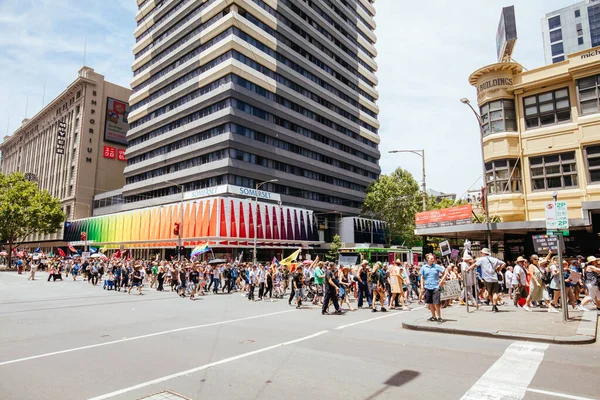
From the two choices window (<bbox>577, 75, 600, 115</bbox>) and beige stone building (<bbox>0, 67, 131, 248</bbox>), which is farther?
beige stone building (<bbox>0, 67, 131, 248</bbox>)

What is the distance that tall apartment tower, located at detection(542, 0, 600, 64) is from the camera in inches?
3223

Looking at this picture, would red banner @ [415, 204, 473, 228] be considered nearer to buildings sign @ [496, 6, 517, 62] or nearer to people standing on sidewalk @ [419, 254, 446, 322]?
people standing on sidewalk @ [419, 254, 446, 322]

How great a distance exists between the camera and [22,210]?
5472 centimetres

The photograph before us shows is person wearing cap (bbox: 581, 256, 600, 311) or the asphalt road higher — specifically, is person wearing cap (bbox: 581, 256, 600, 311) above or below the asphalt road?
above

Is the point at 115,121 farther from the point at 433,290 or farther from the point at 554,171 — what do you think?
the point at 433,290

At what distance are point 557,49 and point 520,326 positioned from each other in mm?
101709

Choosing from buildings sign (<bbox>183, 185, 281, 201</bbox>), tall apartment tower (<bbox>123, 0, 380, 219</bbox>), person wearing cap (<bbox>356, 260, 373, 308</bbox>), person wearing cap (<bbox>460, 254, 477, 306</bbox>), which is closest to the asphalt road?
person wearing cap (<bbox>356, 260, 373, 308</bbox>)

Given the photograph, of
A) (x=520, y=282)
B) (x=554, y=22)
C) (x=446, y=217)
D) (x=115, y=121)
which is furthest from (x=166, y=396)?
(x=554, y=22)

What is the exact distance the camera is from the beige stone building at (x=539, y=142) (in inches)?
776

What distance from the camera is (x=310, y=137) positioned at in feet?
208

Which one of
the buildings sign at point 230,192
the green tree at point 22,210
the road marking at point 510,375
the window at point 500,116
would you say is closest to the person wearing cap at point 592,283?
the road marking at point 510,375

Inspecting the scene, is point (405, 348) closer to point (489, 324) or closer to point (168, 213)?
point (489, 324)

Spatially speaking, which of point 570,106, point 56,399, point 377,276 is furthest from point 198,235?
point 56,399

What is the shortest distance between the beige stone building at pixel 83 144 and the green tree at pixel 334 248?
158 feet
